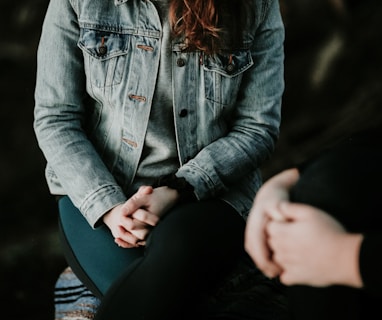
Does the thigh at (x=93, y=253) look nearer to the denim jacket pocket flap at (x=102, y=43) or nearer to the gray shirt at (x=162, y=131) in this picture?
the gray shirt at (x=162, y=131)

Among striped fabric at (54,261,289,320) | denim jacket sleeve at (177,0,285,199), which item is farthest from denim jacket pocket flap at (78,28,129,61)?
striped fabric at (54,261,289,320)

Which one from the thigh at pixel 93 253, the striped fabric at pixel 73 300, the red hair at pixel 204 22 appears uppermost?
the red hair at pixel 204 22

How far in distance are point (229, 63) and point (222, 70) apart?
2 centimetres

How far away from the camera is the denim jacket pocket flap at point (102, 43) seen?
1.16 m

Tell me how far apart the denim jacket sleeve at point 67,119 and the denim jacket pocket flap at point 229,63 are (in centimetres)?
24

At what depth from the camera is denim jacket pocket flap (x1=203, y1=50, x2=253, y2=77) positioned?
119 cm

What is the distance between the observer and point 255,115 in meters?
1.23

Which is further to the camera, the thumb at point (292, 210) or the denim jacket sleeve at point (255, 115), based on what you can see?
the denim jacket sleeve at point (255, 115)

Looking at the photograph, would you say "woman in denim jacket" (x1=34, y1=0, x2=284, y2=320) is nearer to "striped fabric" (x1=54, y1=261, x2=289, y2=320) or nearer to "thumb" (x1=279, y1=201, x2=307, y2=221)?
"striped fabric" (x1=54, y1=261, x2=289, y2=320)

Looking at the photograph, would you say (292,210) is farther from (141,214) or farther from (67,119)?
(67,119)

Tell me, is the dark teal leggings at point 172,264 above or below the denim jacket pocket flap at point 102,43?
below

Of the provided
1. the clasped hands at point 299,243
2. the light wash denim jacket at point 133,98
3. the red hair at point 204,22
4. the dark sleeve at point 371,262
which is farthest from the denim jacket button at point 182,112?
the dark sleeve at point 371,262

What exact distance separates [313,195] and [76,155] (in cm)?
54

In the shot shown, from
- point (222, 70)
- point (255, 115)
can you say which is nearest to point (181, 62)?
point (222, 70)
